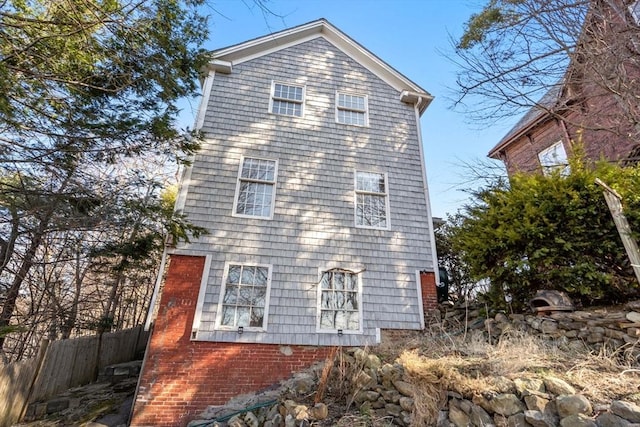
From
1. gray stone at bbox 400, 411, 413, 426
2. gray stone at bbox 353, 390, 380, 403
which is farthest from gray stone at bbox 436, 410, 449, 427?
gray stone at bbox 353, 390, 380, 403

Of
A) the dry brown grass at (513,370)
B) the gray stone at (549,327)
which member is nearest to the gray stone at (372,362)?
the dry brown grass at (513,370)

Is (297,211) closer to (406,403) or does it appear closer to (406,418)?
(406,403)

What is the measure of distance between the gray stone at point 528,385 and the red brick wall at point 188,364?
3.76 metres

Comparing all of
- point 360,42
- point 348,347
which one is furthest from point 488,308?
point 360,42

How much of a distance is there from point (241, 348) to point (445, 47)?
7630 mm

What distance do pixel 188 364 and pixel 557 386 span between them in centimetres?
566

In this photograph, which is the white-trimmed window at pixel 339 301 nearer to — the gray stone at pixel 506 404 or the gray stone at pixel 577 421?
the gray stone at pixel 506 404

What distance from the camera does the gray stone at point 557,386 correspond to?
321 cm

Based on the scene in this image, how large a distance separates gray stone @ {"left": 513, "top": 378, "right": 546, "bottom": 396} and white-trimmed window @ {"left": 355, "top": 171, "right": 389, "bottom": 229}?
457 centimetres

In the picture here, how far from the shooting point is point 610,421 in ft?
9.25

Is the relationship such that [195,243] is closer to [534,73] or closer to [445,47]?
[445,47]

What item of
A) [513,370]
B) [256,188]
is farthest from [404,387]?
[256,188]

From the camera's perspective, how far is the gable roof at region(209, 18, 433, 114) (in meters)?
9.08

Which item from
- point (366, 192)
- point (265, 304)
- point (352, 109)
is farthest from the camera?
point (352, 109)
